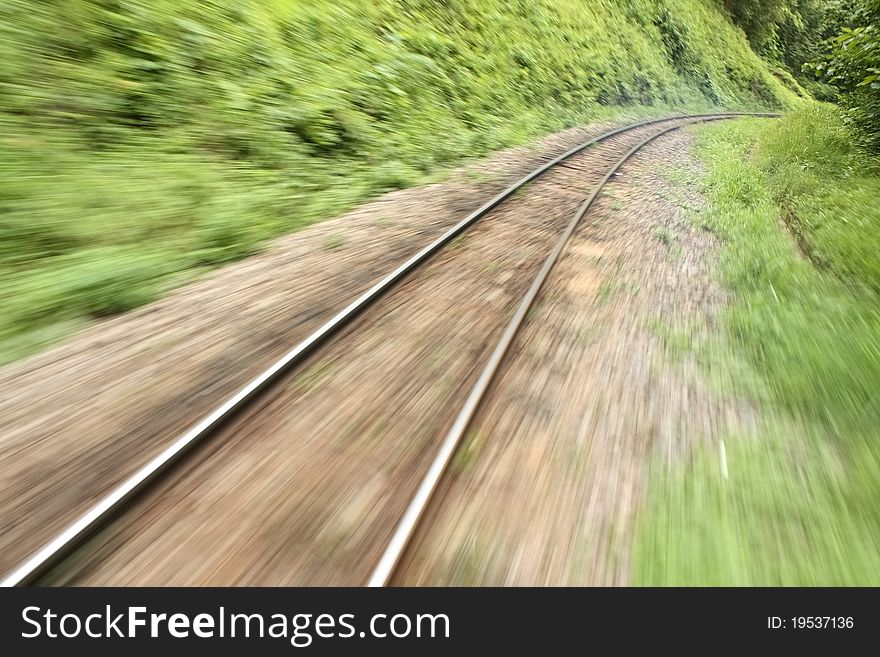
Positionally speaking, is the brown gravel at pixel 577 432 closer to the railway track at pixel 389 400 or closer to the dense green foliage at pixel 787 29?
the railway track at pixel 389 400

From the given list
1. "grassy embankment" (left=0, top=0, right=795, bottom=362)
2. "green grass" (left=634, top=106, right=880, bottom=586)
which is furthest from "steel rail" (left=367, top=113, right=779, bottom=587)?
"grassy embankment" (left=0, top=0, right=795, bottom=362)

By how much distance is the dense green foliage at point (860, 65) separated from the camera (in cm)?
943

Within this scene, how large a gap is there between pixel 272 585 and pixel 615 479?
73.4 inches

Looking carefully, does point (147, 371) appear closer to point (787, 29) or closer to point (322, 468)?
point (322, 468)

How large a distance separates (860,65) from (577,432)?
11959 millimetres

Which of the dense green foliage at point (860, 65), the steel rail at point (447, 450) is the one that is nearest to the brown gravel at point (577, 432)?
the steel rail at point (447, 450)

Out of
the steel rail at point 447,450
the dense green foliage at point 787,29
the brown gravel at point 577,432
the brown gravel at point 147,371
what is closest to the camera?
the steel rail at point 447,450

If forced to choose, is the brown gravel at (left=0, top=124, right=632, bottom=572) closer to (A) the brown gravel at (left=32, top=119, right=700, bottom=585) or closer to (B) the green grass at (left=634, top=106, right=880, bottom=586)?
(A) the brown gravel at (left=32, top=119, right=700, bottom=585)

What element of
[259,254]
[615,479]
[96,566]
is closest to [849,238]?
[615,479]

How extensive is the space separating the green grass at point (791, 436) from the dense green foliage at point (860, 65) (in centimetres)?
401

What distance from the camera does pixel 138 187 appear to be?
5516 mm

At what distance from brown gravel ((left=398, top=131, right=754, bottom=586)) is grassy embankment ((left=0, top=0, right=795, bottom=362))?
127 inches

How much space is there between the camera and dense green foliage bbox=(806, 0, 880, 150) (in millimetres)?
9430
